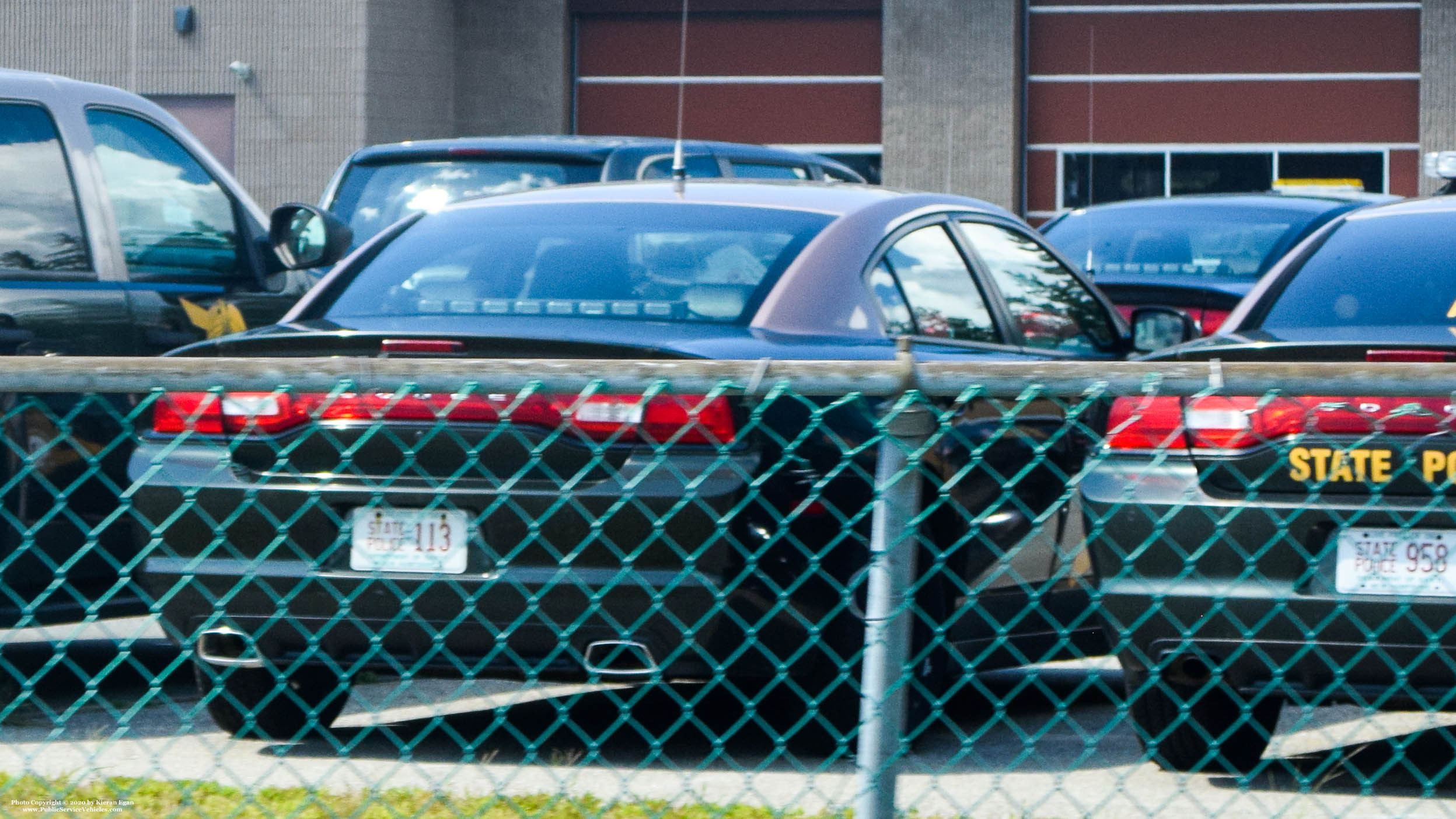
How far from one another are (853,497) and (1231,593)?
3.01 ft

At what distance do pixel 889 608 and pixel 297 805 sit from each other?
1693mm

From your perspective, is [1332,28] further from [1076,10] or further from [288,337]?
Result: [288,337]

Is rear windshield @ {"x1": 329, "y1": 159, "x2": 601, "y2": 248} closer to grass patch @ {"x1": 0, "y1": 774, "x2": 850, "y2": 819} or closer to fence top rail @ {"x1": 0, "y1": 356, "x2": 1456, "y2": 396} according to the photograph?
grass patch @ {"x1": 0, "y1": 774, "x2": 850, "y2": 819}

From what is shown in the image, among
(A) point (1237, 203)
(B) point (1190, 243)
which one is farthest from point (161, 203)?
(A) point (1237, 203)

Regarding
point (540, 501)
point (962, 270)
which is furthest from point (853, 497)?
point (962, 270)

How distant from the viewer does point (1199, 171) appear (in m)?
26.0

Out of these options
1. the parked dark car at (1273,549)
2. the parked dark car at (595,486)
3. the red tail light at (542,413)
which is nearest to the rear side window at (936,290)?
the parked dark car at (595,486)

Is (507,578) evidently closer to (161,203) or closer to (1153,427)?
(1153,427)

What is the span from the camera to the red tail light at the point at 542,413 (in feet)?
14.4

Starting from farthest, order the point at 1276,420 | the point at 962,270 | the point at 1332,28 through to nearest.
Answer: the point at 1332,28, the point at 962,270, the point at 1276,420

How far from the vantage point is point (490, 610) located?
4.52 m

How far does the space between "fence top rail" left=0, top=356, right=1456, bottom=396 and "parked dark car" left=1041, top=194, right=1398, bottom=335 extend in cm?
589

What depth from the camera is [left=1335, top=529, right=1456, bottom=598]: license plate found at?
4.19 metres

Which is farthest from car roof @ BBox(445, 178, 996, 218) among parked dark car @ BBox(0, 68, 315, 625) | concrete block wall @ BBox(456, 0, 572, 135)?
concrete block wall @ BBox(456, 0, 572, 135)
